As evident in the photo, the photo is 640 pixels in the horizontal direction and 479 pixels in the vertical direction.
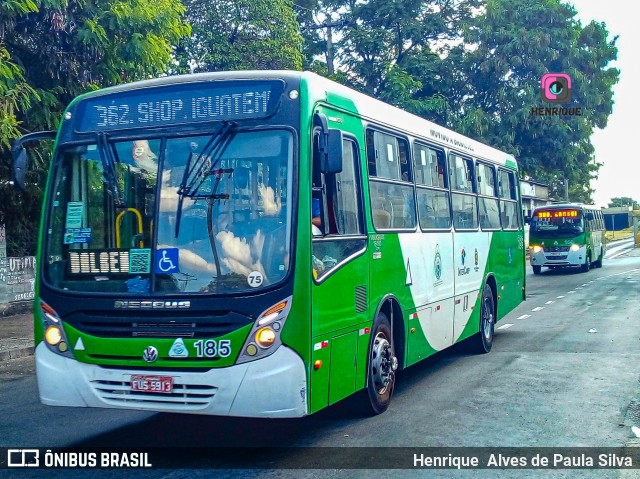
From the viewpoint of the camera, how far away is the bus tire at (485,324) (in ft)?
39.2

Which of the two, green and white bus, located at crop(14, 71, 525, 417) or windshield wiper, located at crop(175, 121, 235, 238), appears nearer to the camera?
green and white bus, located at crop(14, 71, 525, 417)

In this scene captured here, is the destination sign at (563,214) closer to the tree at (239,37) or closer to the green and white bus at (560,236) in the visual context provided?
the green and white bus at (560,236)

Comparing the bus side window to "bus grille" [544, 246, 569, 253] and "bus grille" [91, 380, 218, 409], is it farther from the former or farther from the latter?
"bus grille" [544, 246, 569, 253]

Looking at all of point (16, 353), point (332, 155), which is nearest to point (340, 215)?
point (332, 155)

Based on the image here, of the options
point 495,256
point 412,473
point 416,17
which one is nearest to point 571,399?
point 412,473

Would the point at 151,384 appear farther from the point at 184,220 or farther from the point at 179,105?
the point at 179,105

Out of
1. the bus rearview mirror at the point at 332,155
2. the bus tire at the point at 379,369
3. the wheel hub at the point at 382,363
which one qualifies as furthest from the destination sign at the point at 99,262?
the wheel hub at the point at 382,363

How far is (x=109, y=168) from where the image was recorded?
659 cm

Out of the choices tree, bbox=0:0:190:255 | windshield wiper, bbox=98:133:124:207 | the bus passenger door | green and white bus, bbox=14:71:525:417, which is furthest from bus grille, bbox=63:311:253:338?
tree, bbox=0:0:190:255

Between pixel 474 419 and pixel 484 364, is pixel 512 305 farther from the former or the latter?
pixel 474 419

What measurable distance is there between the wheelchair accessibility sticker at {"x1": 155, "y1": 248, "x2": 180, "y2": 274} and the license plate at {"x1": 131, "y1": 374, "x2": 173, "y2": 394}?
78cm

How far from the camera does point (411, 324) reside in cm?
867

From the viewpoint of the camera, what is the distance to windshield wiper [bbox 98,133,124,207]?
6445 mm

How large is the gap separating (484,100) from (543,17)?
4.55 m
